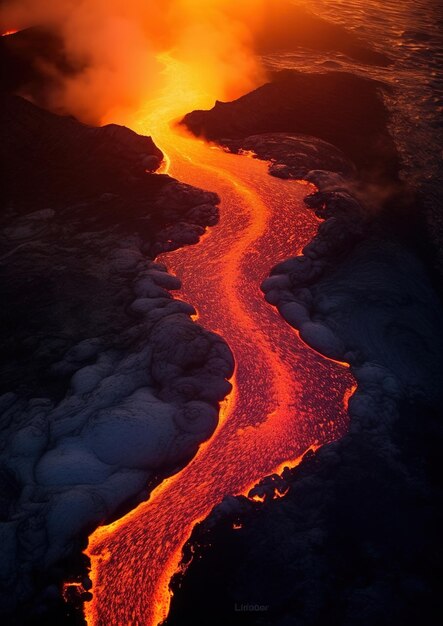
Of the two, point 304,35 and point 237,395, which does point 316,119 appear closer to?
point 304,35

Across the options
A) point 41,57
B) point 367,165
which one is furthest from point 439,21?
point 41,57

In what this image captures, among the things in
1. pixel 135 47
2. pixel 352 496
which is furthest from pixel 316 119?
pixel 352 496

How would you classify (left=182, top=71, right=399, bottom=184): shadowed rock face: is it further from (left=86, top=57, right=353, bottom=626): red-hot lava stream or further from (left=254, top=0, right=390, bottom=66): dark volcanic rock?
(left=254, top=0, right=390, bottom=66): dark volcanic rock

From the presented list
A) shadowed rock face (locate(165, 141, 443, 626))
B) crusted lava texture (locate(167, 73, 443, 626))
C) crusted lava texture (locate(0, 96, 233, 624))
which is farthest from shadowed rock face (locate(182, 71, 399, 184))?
shadowed rock face (locate(165, 141, 443, 626))

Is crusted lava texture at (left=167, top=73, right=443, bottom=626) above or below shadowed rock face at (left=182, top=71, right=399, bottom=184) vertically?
below

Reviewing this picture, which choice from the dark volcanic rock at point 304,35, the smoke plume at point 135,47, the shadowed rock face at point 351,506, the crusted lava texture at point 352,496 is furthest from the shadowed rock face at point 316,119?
the shadowed rock face at point 351,506

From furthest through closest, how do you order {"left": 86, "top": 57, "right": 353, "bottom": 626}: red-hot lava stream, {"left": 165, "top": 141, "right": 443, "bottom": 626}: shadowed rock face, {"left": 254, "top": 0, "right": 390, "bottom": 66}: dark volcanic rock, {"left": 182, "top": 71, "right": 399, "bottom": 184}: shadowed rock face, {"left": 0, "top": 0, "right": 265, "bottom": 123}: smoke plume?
1. {"left": 254, "top": 0, "right": 390, "bottom": 66}: dark volcanic rock
2. {"left": 0, "top": 0, "right": 265, "bottom": 123}: smoke plume
3. {"left": 182, "top": 71, "right": 399, "bottom": 184}: shadowed rock face
4. {"left": 86, "top": 57, "right": 353, "bottom": 626}: red-hot lava stream
5. {"left": 165, "top": 141, "right": 443, "bottom": 626}: shadowed rock face
